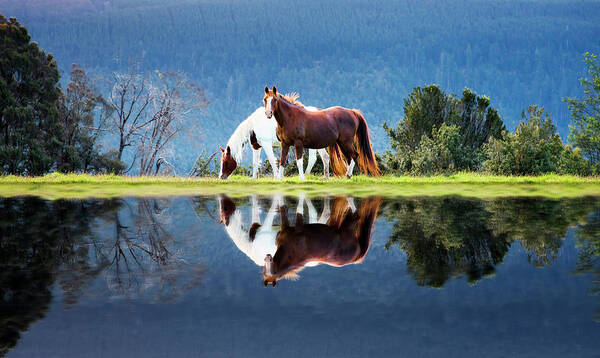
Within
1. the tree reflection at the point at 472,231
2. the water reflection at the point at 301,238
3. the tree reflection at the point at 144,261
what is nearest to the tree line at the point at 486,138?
the tree reflection at the point at 472,231

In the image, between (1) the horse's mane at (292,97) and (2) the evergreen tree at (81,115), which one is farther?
(2) the evergreen tree at (81,115)

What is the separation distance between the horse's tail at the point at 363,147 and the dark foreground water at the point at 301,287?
7.72 meters

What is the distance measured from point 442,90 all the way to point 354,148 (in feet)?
25.4

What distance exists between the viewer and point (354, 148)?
568 inches

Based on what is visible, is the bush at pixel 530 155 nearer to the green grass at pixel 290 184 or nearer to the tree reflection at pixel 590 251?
the green grass at pixel 290 184

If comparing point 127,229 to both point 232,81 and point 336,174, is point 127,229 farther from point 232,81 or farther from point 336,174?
point 232,81

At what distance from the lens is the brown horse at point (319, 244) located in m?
4.08

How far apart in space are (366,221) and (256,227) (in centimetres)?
148

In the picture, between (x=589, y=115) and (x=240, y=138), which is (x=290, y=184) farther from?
(x=589, y=115)

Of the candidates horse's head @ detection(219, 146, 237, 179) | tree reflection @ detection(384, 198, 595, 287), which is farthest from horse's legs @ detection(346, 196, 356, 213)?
horse's head @ detection(219, 146, 237, 179)

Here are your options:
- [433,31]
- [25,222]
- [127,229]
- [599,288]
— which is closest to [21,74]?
[25,222]

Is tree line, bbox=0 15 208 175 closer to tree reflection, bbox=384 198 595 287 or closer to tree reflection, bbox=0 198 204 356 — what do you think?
tree reflection, bbox=0 198 204 356

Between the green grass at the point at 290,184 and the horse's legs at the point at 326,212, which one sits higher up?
the green grass at the point at 290,184

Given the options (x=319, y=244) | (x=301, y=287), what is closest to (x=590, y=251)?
(x=319, y=244)
